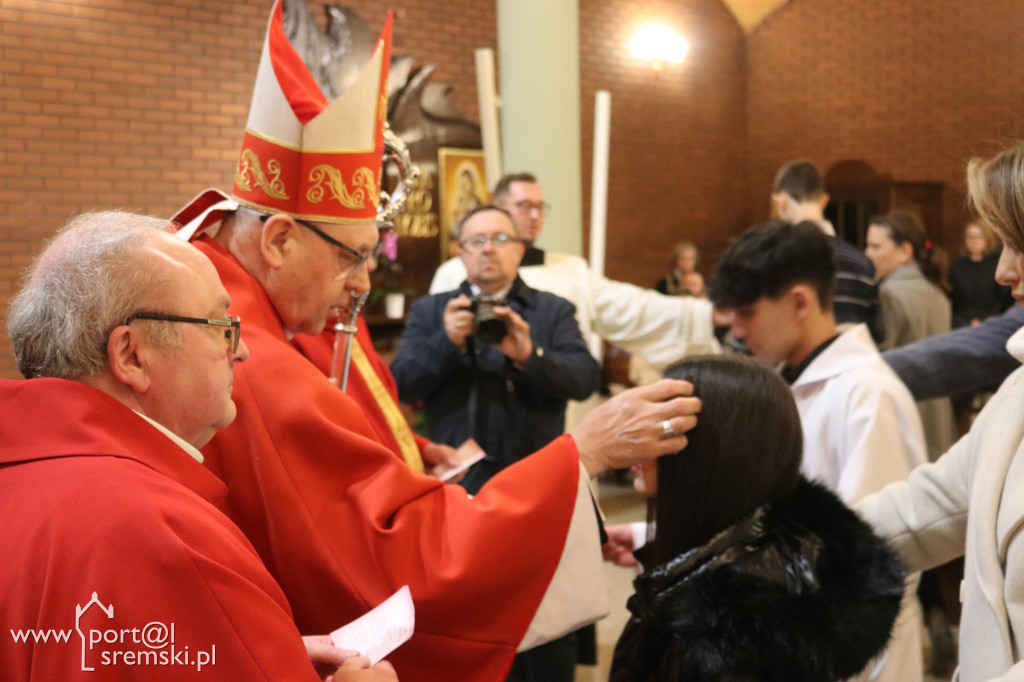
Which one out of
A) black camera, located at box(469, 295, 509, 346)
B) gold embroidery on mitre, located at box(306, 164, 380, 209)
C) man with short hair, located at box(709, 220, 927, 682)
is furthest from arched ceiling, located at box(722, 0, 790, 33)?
gold embroidery on mitre, located at box(306, 164, 380, 209)

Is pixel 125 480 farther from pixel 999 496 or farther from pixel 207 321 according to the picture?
pixel 999 496

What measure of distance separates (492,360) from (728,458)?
1.69m

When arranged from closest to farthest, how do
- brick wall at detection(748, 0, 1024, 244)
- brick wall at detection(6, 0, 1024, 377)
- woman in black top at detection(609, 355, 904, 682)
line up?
woman in black top at detection(609, 355, 904, 682)
brick wall at detection(6, 0, 1024, 377)
brick wall at detection(748, 0, 1024, 244)

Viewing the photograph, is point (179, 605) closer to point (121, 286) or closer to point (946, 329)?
point (121, 286)

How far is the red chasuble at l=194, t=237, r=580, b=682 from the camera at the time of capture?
1.54 meters

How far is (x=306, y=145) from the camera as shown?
76.0 inches

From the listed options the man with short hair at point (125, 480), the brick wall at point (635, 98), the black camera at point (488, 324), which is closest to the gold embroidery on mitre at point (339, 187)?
the man with short hair at point (125, 480)

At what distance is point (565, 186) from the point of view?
5.24m

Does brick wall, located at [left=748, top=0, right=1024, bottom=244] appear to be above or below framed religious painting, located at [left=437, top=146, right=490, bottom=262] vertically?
above

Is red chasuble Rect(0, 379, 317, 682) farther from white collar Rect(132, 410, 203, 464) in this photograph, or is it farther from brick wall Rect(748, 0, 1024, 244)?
brick wall Rect(748, 0, 1024, 244)

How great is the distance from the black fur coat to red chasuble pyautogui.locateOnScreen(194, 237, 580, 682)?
0.23 meters

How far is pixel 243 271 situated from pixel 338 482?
0.48 metres

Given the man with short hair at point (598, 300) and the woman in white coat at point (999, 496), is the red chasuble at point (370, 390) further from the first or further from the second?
the man with short hair at point (598, 300)

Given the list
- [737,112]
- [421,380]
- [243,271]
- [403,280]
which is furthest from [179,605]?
[737,112]
